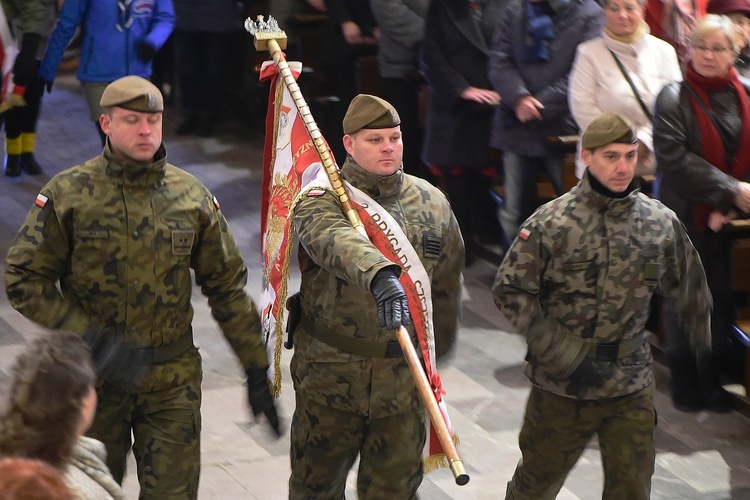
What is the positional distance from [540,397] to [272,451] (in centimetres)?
177

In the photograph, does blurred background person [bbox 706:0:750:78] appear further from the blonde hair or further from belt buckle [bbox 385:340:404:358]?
belt buckle [bbox 385:340:404:358]

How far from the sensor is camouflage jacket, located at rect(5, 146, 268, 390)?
490cm

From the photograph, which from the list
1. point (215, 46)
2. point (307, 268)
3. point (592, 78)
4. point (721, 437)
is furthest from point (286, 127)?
point (215, 46)

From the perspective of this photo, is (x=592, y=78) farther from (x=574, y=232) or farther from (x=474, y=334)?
(x=574, y=232)

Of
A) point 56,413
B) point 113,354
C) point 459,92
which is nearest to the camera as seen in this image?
point 56,413

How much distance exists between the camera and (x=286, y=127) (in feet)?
19.3

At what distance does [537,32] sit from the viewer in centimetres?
809

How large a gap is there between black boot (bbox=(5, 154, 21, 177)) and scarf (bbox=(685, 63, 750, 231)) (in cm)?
587

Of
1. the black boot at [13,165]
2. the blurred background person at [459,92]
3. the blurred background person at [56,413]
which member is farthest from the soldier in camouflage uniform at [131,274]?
the black boot at [13,165]

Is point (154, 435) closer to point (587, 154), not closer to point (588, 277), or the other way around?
point (588, 277)

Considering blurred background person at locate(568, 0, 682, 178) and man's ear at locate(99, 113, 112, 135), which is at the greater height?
man's ear at locate(99, 113, 112, 135)

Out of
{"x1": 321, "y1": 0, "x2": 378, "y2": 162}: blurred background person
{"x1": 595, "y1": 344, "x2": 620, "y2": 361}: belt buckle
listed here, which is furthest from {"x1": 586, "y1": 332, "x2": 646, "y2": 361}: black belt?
{"x1": 321, "y1": 0, "x2": 378, "y2": 162}: blurred background person

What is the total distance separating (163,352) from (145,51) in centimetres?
455

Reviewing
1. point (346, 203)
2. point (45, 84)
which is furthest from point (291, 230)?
point (45, 84)
